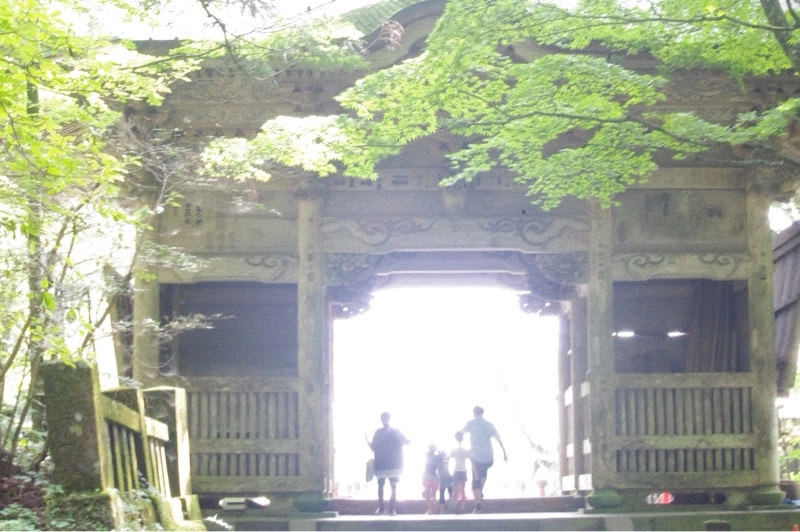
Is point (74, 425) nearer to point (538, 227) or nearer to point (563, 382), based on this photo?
point (538, 227)

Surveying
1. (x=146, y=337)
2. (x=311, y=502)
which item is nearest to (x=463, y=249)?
(x=311, y=502)

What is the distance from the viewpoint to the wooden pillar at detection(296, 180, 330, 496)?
14.5 meters

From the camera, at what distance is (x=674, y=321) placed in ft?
58.4

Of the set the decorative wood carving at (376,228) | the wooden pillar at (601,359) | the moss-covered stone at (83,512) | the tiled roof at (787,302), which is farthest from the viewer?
the tiled roof at (787,302)

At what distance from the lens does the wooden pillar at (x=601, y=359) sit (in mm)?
14438

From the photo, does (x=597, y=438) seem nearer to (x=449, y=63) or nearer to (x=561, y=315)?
(x=561, y=315)

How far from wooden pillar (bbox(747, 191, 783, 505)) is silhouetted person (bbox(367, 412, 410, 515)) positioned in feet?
14.7

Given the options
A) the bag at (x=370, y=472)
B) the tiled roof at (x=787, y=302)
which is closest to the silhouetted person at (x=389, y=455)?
the bag at (x=370, y=472)

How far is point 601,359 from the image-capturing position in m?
14.7

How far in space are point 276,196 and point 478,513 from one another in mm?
4924

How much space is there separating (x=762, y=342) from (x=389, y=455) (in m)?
5.01

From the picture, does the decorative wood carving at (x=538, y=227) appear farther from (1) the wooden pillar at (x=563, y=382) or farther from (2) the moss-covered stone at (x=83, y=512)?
(2) the moss-covered stone at (x=83, y=512)

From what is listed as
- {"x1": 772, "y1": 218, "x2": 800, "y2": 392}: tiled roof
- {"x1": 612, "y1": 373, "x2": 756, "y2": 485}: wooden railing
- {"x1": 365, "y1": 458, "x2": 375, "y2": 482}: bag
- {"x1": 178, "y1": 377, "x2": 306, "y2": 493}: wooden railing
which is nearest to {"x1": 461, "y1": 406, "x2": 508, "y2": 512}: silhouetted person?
{"x1": 612, "y1": 373, "x2": 756, "y2": 485}: wooden railing

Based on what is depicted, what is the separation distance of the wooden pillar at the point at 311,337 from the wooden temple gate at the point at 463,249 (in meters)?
0.02
